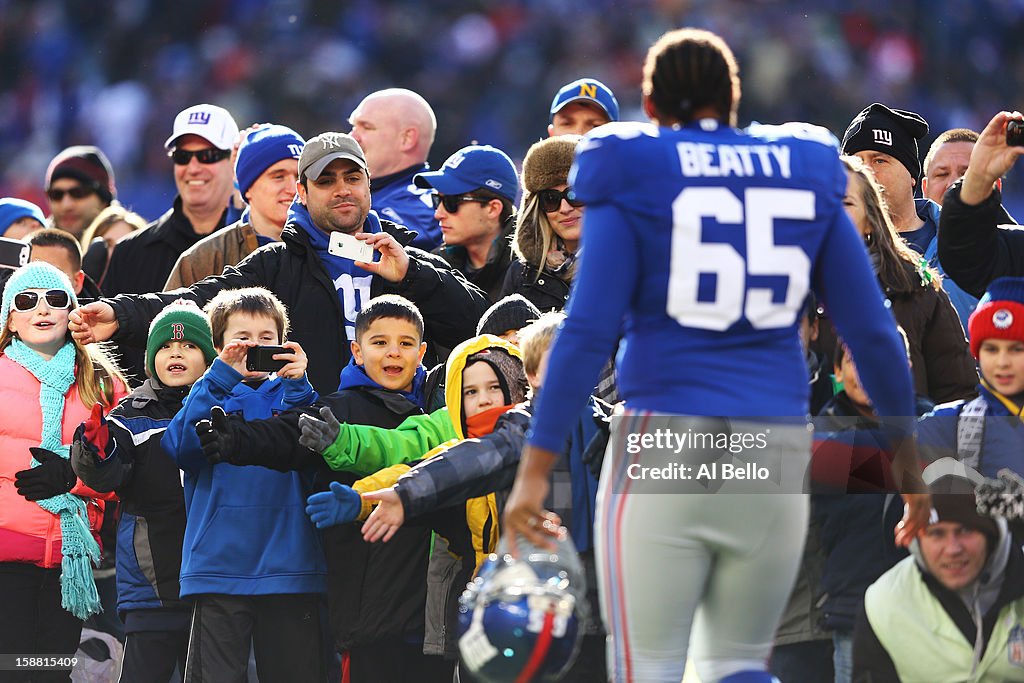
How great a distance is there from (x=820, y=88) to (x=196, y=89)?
6.11 metres

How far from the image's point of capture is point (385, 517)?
492cm

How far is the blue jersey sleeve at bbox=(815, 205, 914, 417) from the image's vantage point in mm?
3799

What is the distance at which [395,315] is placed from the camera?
5805mm

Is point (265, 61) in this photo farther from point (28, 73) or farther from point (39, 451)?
point (39, 451)

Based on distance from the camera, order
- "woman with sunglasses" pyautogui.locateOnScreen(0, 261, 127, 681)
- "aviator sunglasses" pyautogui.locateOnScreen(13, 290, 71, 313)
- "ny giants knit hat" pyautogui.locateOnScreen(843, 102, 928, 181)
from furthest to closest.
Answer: "ny giants knit hat" pyautogui.locateOnScreen(843, 102, 928, 181), "aviator sunglasses" pyautogui.locateOnScreen(13, 290, 71, 313), "woman with sunglasses" pyautogui.locateOnScreen(0, 261, 127, 681)

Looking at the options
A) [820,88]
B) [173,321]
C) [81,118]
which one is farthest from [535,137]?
[173,321]

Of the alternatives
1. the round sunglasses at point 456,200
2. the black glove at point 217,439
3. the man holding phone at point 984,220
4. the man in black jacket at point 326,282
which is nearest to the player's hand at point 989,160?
the man holding phone at point 984,220

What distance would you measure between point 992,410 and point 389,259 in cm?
233

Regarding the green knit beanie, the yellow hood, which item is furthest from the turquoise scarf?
the yellow hood

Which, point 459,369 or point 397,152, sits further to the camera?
point 397,152

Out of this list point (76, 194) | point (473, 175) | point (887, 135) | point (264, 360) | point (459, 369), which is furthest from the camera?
point (76, 194)

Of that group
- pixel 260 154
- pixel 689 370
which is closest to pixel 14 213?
pixel 260 154

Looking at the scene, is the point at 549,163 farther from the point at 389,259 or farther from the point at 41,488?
the point at 41,488

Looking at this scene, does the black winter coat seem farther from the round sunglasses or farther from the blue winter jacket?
the blue winter jacket
